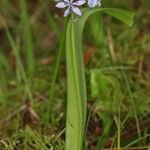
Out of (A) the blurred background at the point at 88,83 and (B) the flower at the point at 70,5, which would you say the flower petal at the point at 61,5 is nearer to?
(B) the flower at the point at 70,5

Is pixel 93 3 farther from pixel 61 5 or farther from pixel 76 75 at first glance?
pixel 76 75

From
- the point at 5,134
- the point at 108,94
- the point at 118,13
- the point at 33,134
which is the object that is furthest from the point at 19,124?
the point at 118,13

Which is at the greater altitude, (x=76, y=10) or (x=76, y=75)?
(x=76, y=10)

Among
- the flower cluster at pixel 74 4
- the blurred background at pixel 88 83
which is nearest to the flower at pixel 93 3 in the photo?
the flower cluster at pixel 74 4

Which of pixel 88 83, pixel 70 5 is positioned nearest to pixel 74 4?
pixel 70 5

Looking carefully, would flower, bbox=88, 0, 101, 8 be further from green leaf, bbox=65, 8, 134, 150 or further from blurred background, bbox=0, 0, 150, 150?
blurred background, bbox=0, 0, 150, 150

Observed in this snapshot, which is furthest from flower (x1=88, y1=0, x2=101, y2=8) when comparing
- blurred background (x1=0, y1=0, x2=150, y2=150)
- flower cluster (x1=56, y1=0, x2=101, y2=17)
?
blurred background (x1=0, y1=0, x2=150, y2=150)
